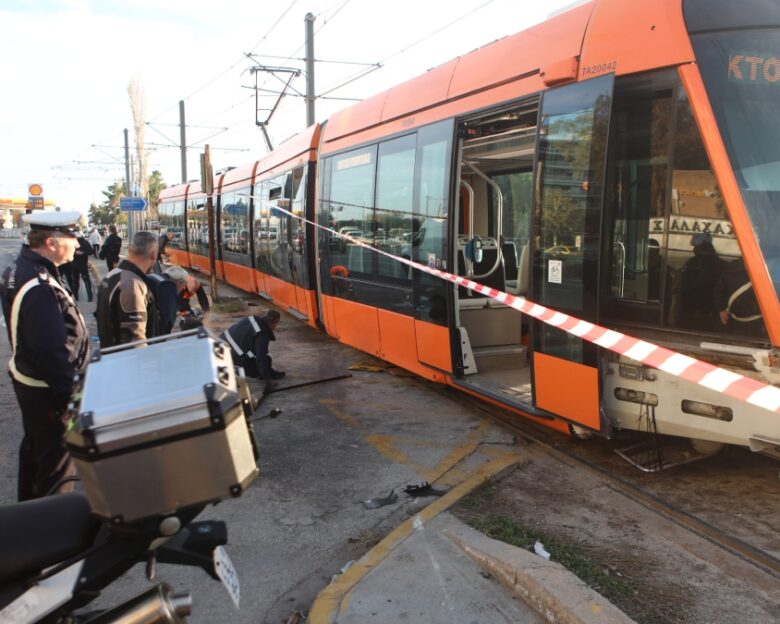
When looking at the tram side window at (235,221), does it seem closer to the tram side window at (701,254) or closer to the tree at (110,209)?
the tram side window at (701,254)

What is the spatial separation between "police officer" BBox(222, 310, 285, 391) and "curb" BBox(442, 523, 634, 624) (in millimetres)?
4445

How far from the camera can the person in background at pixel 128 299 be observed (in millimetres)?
4672

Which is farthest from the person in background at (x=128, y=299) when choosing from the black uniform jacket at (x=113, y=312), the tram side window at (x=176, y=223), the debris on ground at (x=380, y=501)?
the tram side window at (x=176, y=223)

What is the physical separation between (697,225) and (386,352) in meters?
4.30

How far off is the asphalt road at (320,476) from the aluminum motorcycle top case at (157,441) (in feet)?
4.91

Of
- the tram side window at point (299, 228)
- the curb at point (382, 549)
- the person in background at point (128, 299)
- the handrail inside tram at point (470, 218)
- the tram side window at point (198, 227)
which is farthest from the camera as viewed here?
the tram side window at point (198, 227)

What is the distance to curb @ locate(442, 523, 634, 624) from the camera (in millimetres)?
3000

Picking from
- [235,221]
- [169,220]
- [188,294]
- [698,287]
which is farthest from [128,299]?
[169,220]

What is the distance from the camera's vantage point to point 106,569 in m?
A: 2.17

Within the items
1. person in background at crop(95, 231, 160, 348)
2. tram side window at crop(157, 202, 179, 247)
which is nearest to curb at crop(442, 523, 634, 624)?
person in background at crop(95, 231, 160, 348)

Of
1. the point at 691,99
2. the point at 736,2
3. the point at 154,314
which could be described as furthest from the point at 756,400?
the point at 154,314

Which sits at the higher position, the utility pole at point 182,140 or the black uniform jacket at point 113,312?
the utility pole at point 182,140

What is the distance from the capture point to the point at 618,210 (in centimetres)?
450

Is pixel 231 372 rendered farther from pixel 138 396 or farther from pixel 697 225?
→ pixel 697 225
